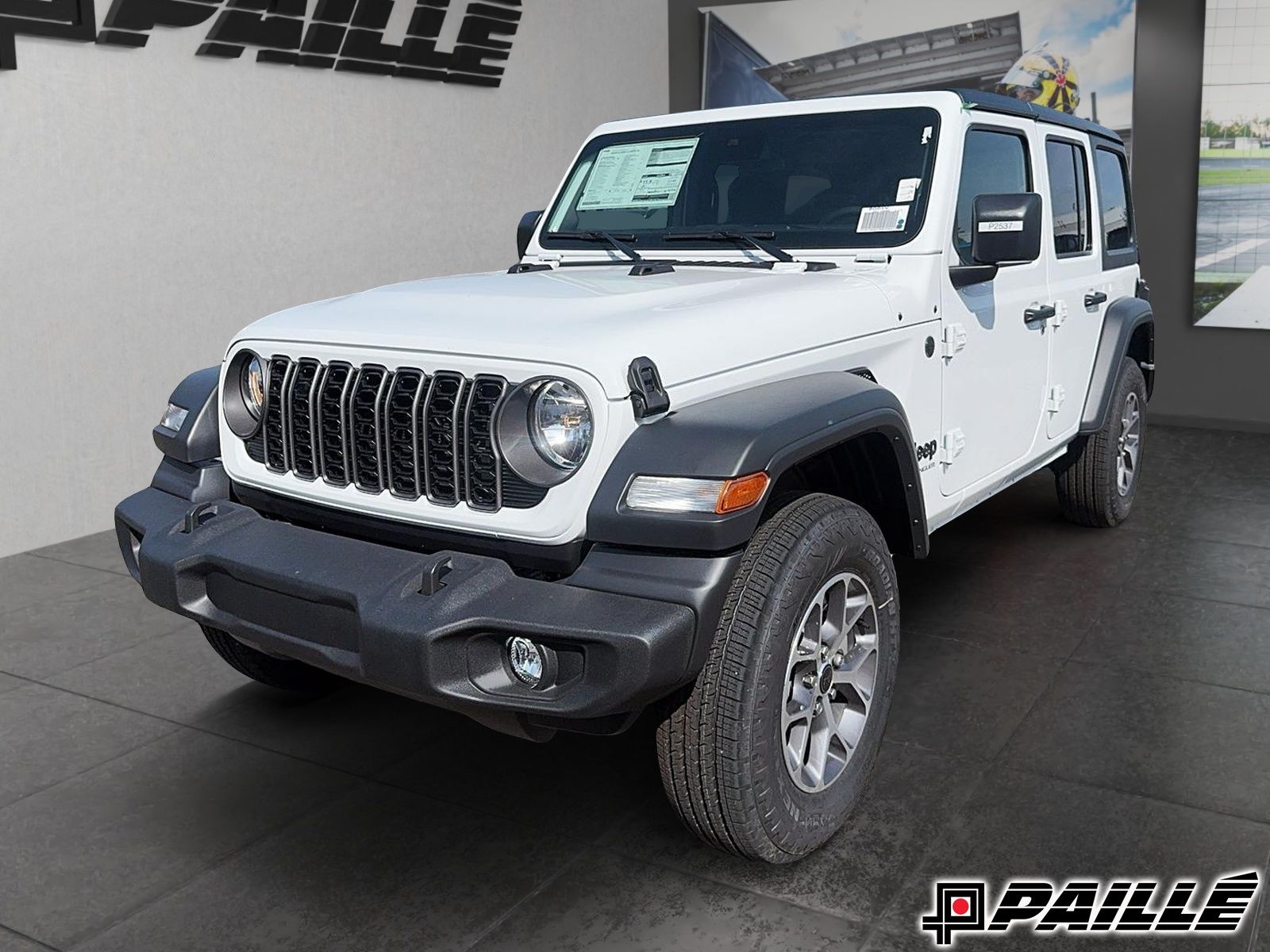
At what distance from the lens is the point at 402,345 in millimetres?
2572

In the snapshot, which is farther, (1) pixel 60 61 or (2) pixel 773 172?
(1) pixel 60 61

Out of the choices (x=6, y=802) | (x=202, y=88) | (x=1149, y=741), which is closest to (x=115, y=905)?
(x=6, y=802)

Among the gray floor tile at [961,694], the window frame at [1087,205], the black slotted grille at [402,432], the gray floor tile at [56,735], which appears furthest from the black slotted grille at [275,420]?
Answer: the window frame at [1087,205]

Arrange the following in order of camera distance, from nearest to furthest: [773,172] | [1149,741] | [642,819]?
1. [642,819]
2. [1149,741]
3. [773,172]

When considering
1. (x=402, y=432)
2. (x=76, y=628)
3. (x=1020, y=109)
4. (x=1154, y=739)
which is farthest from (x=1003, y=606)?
(x=76, y=628)

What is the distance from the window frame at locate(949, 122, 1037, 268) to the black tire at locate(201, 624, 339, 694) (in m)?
2.20

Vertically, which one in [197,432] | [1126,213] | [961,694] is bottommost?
[961,694]

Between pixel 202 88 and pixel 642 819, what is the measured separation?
466 cm

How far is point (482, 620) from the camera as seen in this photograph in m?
2.22

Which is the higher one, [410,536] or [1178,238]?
[1178,238]

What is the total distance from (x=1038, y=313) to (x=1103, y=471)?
1252 mm

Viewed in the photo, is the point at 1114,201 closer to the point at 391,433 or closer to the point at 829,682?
the point at 829,682

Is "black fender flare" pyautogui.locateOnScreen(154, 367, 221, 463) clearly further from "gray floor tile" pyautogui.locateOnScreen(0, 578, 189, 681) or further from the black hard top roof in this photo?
the black hard top roof

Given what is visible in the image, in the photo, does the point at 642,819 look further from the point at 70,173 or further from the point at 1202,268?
the point at 1202,268
